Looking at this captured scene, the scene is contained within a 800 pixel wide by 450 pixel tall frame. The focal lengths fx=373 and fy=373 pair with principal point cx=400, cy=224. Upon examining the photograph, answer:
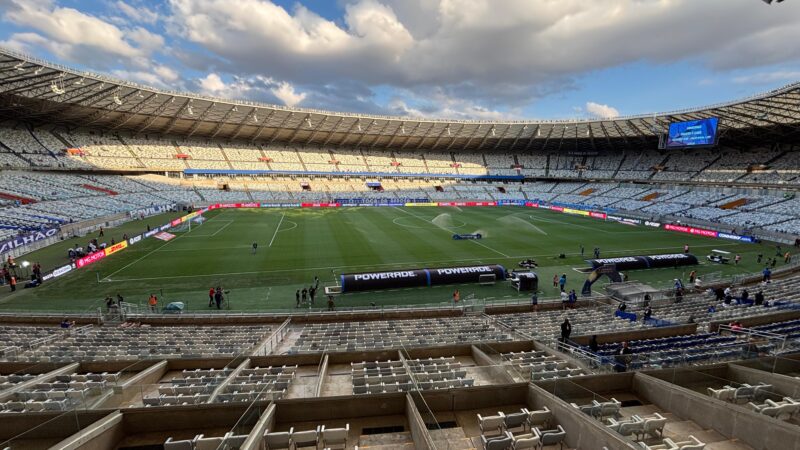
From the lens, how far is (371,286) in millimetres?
26094

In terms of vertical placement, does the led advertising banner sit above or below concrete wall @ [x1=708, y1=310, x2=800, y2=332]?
below

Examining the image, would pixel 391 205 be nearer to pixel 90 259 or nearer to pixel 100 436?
pixel 90 259

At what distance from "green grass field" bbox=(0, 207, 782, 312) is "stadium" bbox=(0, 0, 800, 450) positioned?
0.37 m

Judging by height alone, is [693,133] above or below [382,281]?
above

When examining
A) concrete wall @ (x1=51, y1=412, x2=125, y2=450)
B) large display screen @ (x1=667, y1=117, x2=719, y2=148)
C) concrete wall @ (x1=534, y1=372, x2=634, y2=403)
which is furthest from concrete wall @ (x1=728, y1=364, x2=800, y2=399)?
large display screen @ (x1=667, y1=117, x2=719, y2=148)

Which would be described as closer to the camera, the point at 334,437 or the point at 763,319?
the point at 334,437

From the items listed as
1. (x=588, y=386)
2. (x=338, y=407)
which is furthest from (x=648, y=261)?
(x=338, y=407)

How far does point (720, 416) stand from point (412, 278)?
2044cm

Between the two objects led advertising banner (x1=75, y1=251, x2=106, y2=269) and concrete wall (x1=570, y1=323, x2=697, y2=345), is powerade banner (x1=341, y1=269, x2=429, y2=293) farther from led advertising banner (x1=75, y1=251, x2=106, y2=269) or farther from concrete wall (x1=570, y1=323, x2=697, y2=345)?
led advertising banner (x1=75, y1=251, x2=106, y2=269)

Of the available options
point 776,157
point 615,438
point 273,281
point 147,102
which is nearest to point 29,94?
point 147,102

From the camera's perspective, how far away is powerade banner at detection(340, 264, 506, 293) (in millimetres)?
26000

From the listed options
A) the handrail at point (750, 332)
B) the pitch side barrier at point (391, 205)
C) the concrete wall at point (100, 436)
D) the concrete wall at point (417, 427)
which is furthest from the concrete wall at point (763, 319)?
the pitch side barrier at point (391, 205)

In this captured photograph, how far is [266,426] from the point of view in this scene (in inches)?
278

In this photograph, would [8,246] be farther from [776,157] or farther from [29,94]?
[776,157]
